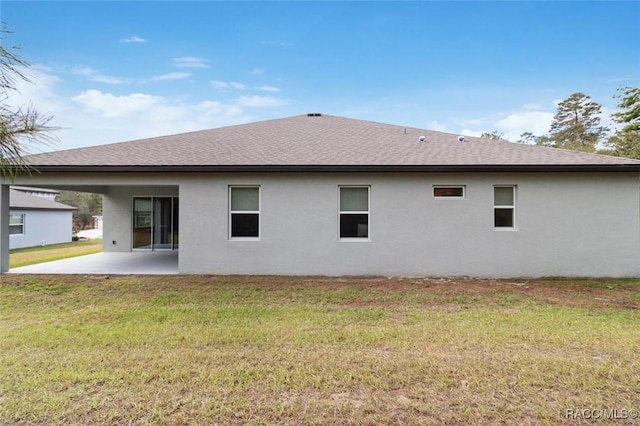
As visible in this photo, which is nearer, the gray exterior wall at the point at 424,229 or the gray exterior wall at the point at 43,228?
the gray exterior wall at the point at 424,229

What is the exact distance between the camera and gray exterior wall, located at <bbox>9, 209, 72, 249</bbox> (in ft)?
62.7

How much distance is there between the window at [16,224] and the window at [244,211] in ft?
61.8

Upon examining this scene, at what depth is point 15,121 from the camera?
256 cm

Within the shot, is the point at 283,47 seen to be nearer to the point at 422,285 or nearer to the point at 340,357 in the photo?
the point at 422,285

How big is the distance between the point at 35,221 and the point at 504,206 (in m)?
26.4

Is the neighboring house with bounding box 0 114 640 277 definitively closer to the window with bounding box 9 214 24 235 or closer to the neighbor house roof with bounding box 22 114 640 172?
the neighbor house roof with bounding box 22 114 640 172

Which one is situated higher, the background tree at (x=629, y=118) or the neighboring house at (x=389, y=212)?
the background tree at (x=629, y=118)

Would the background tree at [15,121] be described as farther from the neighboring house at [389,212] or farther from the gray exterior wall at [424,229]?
the gray exterior wall at [424,229]

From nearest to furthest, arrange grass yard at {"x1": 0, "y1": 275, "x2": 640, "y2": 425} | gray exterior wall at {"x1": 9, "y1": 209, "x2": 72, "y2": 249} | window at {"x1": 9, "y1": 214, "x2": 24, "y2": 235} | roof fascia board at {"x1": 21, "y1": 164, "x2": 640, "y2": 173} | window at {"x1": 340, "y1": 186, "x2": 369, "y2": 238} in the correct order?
grass yard at {"x1": 0, "y1": 275, "x2": 640, "y2": 425}, roof fascia board at {"x1": 21, "y1": 164, "x2": 640, "y2": 173}, window at {"x1": 340, "y1": 186, "x2": 369, "y2": 238}, window at {"x1": 9, "y1": 214, "x2": 24, "y2": 235}, gray exterior wall at {"x1": 9, "y1": 209, "x2": 72, "y2": 249}

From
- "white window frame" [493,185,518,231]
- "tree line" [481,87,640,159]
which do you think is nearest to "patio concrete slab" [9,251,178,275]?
"white window frame" [493,185,518,231]

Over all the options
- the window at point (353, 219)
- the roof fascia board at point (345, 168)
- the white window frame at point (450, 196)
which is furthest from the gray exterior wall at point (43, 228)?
the white window frame at point (450, 196)

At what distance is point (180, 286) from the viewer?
7.20 m

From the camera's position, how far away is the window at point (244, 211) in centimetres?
871

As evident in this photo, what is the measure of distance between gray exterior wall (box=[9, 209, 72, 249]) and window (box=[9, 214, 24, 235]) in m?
0.17
